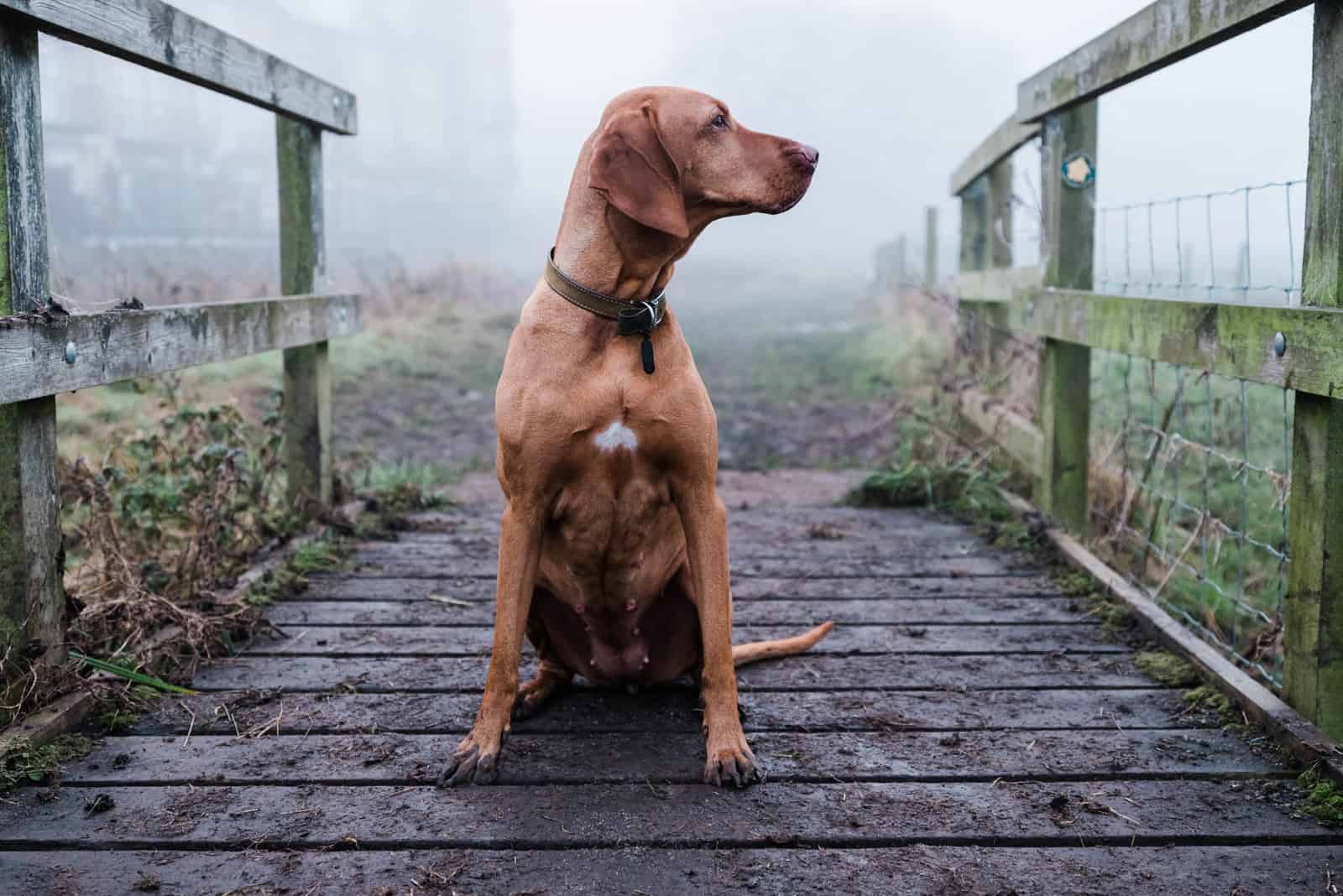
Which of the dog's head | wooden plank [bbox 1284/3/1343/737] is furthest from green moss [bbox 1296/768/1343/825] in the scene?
the dog's head

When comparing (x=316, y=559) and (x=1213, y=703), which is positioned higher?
(x=316, y=559)

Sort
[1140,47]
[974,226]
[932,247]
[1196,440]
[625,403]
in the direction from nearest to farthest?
[625,403], [1140,47], [1196,440], [974,226], [932,247]

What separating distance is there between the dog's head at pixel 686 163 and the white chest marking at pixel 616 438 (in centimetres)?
44

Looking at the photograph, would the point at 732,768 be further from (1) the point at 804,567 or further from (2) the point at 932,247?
(2) the point at 932,247

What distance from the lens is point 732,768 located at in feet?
7.65

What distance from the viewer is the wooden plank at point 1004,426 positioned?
15.3 ft

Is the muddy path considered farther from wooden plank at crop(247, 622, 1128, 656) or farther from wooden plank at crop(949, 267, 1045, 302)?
wooden plank at crop(247, 622, 1128, 656)

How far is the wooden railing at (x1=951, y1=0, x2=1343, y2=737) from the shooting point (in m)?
2.28

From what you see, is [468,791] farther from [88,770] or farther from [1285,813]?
[1285,813]

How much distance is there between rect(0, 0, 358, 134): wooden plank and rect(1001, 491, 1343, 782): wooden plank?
10.2 ft

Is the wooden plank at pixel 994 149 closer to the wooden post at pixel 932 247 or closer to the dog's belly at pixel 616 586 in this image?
the dog's belly at pixel 616 586

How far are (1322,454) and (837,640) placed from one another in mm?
1459

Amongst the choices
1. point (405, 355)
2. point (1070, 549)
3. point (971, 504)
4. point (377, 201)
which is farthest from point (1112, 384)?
point (377, 201)

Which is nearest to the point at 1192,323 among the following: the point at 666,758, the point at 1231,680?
the point at 1231,680
